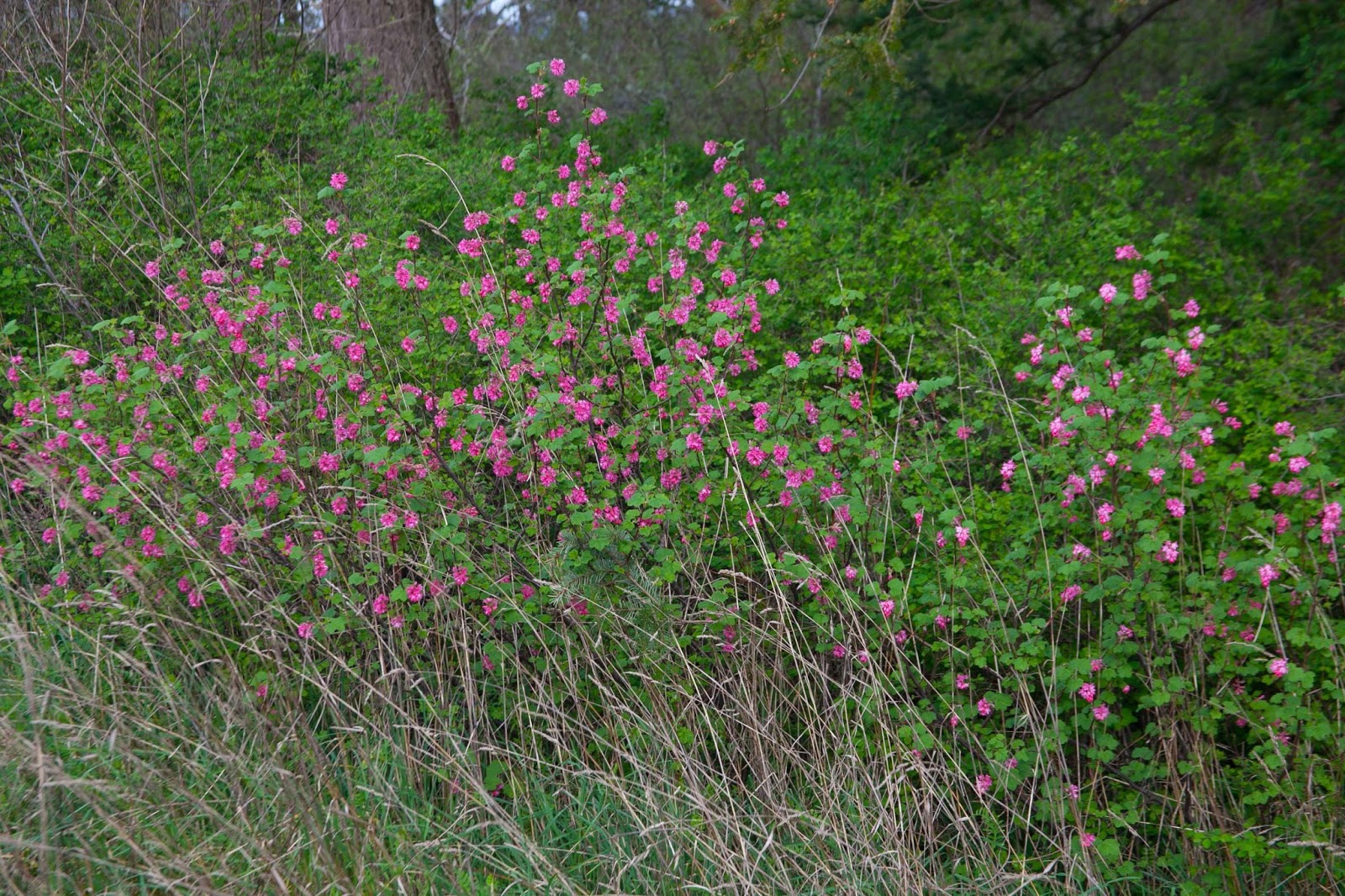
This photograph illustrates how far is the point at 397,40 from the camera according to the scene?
30.9 feet

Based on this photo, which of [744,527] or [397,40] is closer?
[744,527]

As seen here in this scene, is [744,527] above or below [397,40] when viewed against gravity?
below

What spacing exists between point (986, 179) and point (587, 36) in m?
8.80

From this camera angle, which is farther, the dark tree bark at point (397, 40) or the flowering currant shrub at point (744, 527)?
the dark tree bark at point (397, 40)

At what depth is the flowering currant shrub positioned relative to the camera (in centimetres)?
334

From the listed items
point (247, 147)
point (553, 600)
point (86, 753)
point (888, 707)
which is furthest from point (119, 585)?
point (247, 147)

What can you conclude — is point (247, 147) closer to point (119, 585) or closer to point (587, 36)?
point (119, 585)

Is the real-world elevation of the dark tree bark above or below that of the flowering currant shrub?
above

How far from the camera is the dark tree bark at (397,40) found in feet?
30.7

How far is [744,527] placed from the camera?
3.31m

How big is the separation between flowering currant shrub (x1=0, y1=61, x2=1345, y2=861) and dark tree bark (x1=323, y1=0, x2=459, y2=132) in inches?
224

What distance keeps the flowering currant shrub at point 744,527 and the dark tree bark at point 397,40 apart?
5.70 meters

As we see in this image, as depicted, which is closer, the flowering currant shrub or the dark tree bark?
the flowering currant shrub

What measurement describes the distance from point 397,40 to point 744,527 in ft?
24.1
